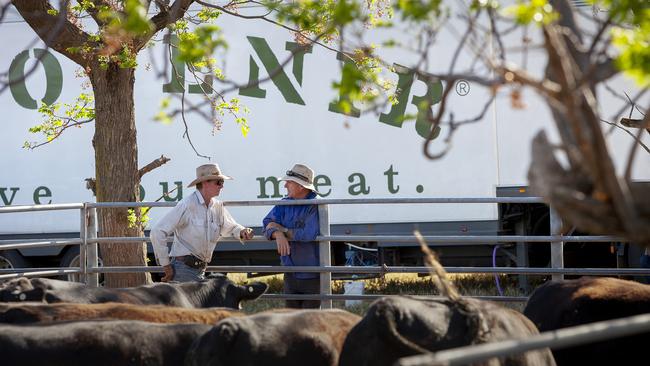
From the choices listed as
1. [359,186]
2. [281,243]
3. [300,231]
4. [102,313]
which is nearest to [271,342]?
[102,313]

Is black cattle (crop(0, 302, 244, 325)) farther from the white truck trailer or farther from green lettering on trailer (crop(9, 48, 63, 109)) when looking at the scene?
green lettering on trailer (crop(9, 48, 63, 109))

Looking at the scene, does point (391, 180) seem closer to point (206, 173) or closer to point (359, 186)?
point (359, 186)

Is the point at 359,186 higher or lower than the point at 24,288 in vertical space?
higher

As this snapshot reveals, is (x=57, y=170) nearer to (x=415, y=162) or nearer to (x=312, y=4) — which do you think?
(x=415, y=162)

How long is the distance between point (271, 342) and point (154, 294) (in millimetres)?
2086

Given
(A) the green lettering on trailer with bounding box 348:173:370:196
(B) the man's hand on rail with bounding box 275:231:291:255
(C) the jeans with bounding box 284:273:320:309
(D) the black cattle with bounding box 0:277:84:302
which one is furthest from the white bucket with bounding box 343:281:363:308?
(D) the black cattle with bounding box 0:277:84:302

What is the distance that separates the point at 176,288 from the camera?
6.64 metres

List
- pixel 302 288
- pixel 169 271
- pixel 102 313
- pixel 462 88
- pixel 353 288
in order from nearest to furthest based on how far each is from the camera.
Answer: pixel 102 313
pixel 169 271
pixel 302 288
pixel 353 288
pixel 462 88

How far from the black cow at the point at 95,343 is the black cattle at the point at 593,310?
2093 millimetres

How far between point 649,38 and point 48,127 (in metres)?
7.74

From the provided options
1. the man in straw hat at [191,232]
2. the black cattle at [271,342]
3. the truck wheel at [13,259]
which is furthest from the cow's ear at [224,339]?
the truck wheel at [13,259]

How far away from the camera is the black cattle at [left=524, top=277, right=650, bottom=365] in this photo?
521cm

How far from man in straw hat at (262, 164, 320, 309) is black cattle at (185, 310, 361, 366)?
159 inches

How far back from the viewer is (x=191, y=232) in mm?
8422
